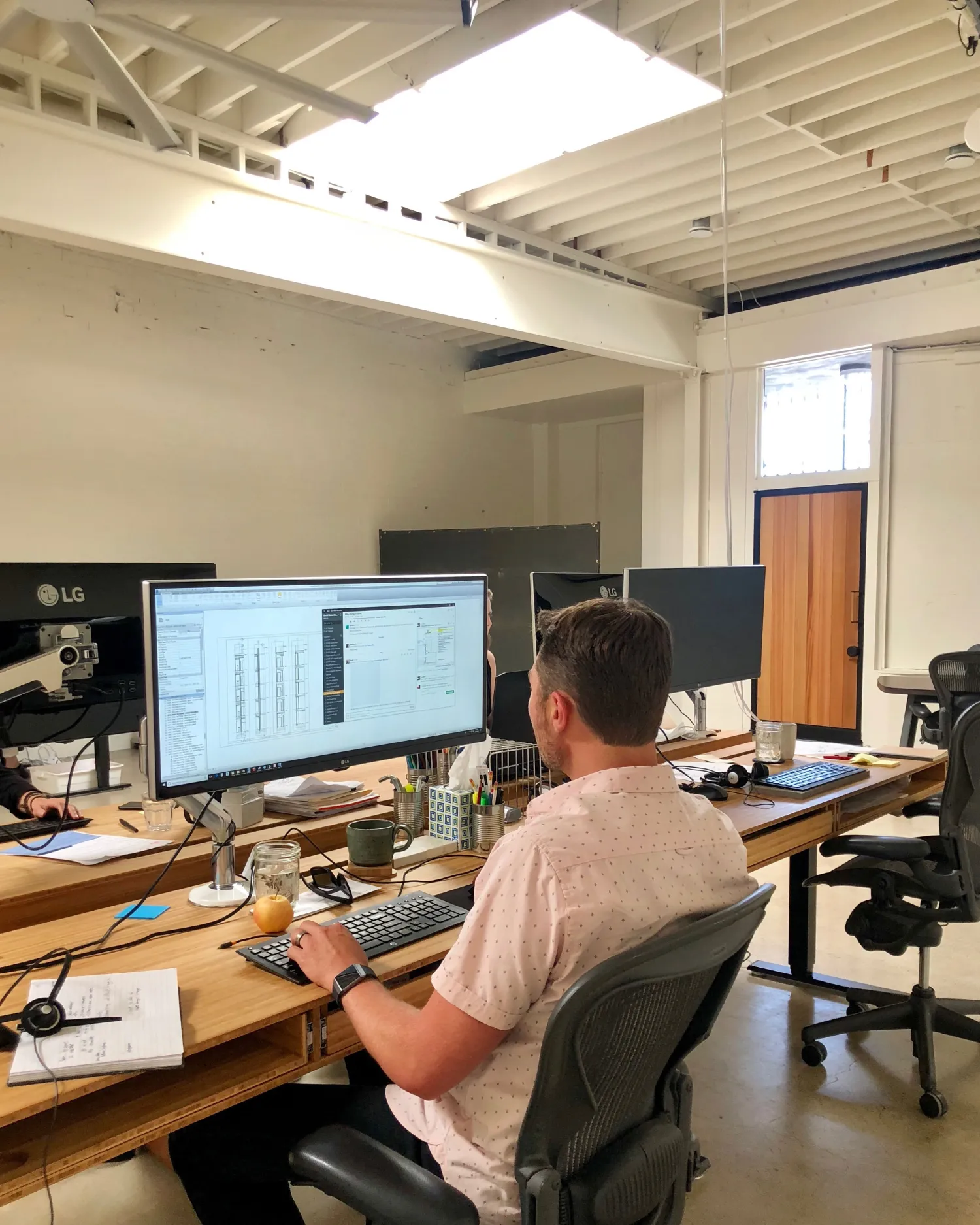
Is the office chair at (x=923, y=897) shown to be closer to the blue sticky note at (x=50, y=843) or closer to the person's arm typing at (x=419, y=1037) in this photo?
the person's arm typing at (x=419, y=1037)

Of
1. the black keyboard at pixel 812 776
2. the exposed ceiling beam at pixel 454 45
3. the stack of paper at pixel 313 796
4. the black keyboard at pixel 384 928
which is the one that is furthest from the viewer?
the exposed ceiling beam at pixel 454 45

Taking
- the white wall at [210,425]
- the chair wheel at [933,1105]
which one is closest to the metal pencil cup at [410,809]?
the chair wheel at [933,1105]

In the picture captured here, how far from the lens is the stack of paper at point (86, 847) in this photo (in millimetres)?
1763

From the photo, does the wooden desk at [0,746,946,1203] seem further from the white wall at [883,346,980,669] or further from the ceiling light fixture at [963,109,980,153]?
the white wall at [883,346,980,669]

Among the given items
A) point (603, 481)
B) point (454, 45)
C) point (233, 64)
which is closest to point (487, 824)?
point (233, 64)

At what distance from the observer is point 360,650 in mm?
1895

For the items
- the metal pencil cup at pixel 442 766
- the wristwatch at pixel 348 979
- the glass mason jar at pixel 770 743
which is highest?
the metal pencil cup at pixel 442 766

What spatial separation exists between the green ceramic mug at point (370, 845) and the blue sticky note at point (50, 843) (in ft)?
1.94

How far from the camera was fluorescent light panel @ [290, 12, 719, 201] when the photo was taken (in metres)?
3.27

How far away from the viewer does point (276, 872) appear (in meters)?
1.54

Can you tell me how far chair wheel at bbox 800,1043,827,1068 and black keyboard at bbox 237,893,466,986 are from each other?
1535 millimetres

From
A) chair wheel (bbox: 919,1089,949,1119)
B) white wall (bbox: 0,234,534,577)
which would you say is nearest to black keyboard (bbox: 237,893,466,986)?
chair wheel (bbox: 919,1089,949,1119)

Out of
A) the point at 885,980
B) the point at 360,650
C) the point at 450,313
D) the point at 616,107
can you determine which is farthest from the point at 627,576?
the point at 450,313

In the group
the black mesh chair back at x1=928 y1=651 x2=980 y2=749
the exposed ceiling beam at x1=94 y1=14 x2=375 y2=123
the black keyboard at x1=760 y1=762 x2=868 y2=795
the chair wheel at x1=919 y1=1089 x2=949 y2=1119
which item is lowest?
the chair wheel at x1=919 y1=1089 x2=949 y2=1119
